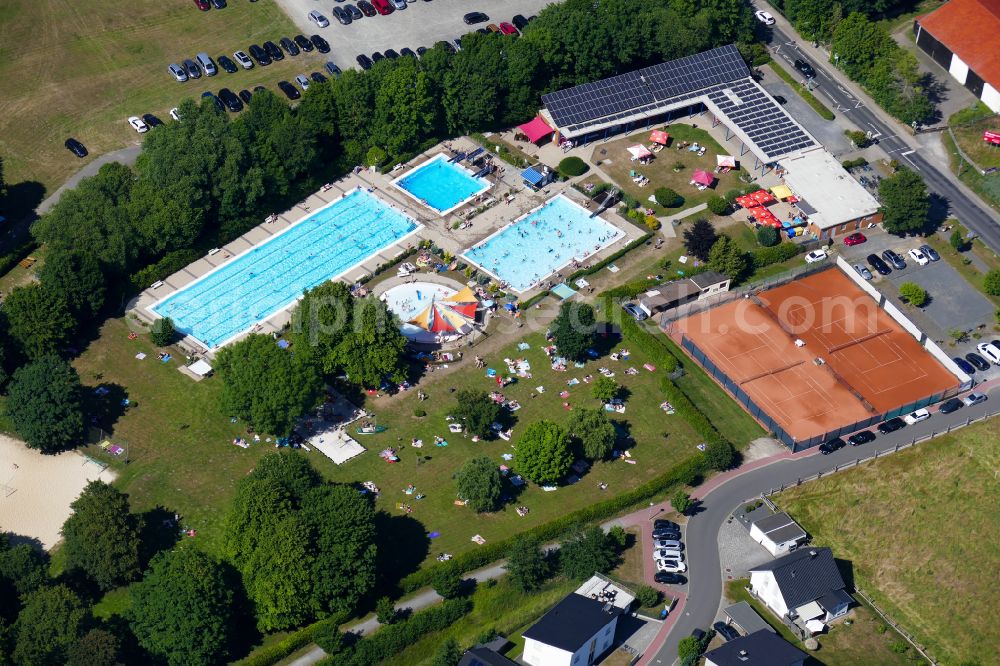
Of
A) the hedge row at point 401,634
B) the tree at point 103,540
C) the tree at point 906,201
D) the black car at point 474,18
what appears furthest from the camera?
the black car at point 474,18

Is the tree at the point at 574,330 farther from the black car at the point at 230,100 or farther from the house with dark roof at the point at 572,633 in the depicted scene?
the black car at the point at 230,100

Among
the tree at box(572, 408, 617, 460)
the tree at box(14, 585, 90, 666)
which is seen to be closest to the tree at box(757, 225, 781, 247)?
the tree at box(572, 408, 617, 460)

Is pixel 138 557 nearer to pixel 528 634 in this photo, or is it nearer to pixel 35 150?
pixel 528 634

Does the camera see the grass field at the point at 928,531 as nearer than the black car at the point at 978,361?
Yes

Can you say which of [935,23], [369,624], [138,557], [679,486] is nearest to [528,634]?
[369,624]

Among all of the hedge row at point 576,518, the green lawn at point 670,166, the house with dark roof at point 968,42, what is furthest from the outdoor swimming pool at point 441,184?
the house with dark roof at point 968,42

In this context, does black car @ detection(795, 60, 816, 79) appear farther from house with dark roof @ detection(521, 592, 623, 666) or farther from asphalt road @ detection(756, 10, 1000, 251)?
house with dark roof @ detection(521, 592, 623, 666)
